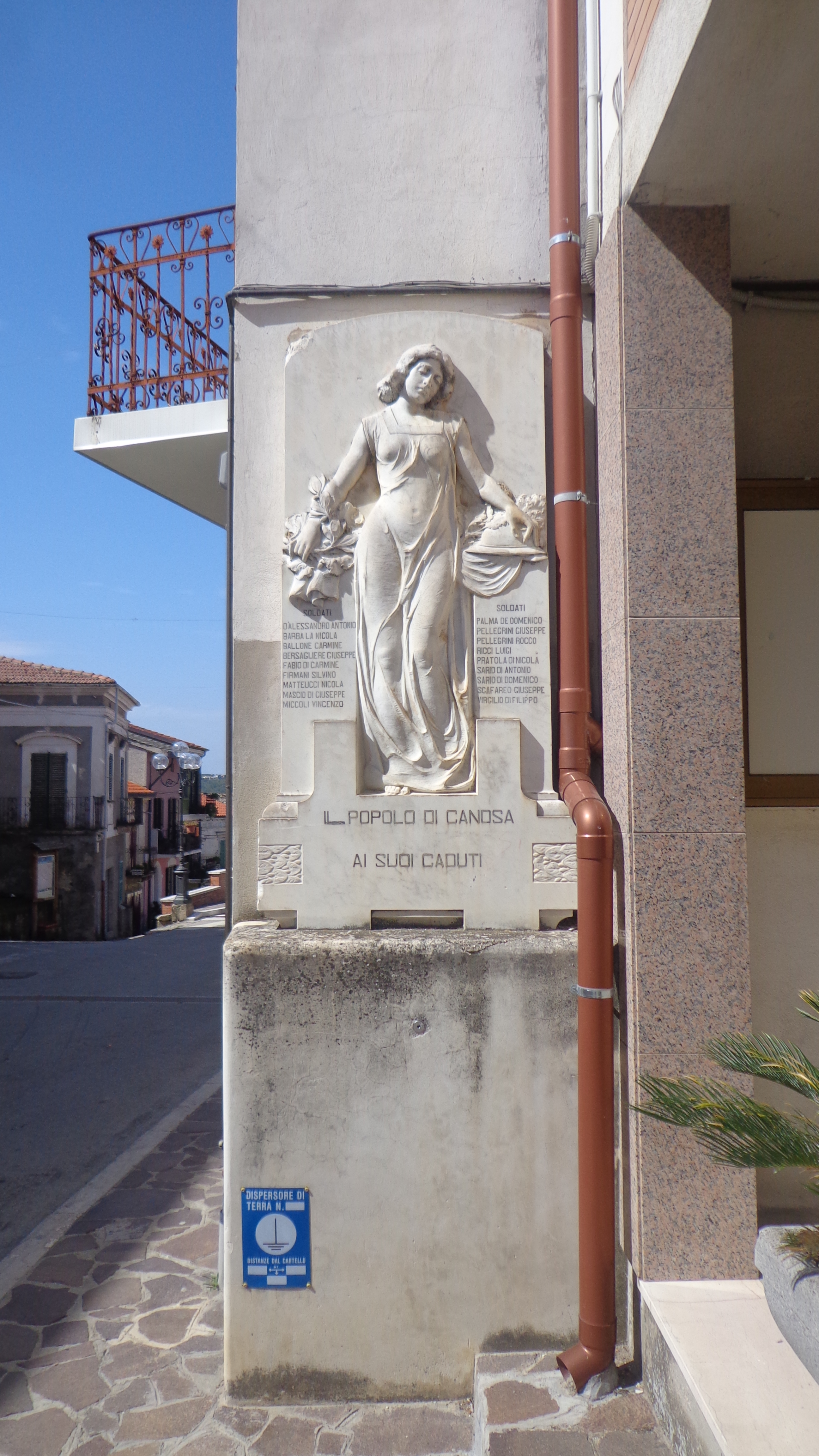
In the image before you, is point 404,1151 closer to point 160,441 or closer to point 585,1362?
point 585,1362

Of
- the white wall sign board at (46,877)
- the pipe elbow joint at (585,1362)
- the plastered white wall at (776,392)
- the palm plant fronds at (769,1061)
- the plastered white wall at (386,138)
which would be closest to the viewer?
the palm plant fronds at (769,1061)

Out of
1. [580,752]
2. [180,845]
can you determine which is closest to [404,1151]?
[580,752]

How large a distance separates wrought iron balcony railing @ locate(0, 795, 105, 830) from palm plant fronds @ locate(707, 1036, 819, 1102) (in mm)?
30564

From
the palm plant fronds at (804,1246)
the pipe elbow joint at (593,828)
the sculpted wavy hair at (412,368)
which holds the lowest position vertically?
the palm plant fronds at (804,1246)

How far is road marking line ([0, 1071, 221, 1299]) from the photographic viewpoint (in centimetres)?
490

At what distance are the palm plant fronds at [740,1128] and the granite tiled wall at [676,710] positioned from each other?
1.63 feet

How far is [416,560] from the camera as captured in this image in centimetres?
404

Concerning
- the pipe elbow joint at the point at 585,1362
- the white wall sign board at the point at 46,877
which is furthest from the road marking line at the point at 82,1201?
the white wall sign board at the point at 46,877

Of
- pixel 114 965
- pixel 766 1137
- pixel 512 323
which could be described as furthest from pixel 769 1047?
pixel 114 965

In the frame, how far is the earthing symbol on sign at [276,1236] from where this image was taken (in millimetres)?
3631

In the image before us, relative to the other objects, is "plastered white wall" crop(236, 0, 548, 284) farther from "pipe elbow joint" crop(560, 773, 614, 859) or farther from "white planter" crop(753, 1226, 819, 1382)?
"white planter" crop(753, 1226, 819, 1382)

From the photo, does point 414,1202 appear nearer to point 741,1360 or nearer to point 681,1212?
point 681,1212

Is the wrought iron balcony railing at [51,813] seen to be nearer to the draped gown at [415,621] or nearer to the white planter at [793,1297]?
the draped gown at [415,621]

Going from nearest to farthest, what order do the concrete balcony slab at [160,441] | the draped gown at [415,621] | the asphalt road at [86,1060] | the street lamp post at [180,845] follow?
the draped gown at [415,621] → the concrete balcony slab at [160,441] → the asphalt road at [86,1060] → the street lamp post at [180,845]
